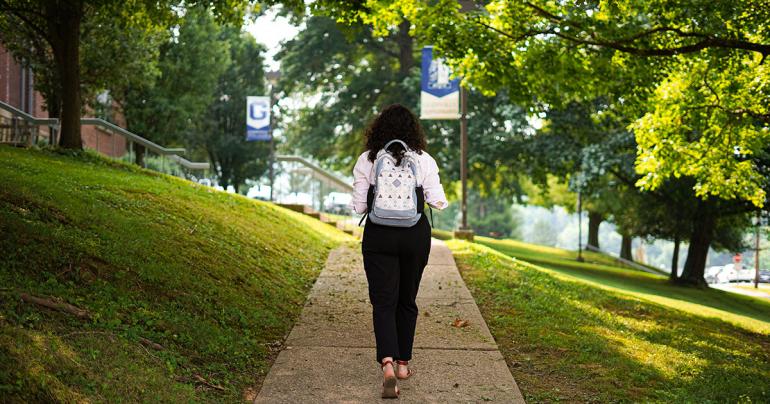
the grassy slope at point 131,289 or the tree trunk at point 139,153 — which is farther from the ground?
the tree trunk at point 139,153

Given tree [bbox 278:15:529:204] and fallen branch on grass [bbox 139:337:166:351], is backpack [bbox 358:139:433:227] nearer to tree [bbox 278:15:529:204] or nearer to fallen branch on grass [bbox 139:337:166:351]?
fallen branch on grass [bbox 139:337:166:351]

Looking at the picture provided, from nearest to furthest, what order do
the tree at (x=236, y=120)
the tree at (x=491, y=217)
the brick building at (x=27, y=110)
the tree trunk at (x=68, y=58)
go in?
the tree trunk at (x=68, y=58)
the brick building at (x=27, y=110)
the tree at (x=236, y=120)
the tree at (x=491, y=217)

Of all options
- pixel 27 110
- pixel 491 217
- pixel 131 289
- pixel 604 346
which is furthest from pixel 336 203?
pixel 491 217

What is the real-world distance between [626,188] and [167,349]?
2714 cm

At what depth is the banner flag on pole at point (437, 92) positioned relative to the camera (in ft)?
68.6

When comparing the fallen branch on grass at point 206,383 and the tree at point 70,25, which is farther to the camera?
the tree at point 70,25

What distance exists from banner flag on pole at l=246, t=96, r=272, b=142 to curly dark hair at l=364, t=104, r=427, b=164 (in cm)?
2534

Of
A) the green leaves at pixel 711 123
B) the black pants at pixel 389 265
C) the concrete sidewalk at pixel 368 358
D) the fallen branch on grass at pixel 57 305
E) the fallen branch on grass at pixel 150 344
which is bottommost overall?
the concrete sidewalk at pixel 368 358

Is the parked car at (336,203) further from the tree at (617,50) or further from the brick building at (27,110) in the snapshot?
the tree at (617,50)

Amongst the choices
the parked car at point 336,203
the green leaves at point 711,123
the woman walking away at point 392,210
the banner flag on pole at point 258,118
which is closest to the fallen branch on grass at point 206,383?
the woman walking away at point 392,210

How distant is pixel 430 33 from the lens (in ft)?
43.4

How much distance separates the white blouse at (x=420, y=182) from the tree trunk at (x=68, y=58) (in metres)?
12.3

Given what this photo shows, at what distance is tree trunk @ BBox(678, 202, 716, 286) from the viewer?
30.7 metres

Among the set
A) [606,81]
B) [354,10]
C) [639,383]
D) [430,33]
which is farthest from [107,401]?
[606,81]
